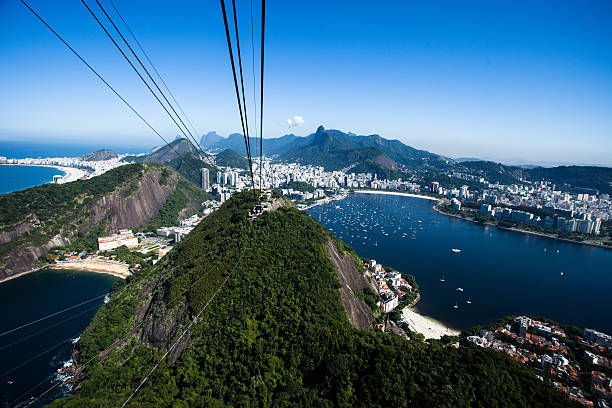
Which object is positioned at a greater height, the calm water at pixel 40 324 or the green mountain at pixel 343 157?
the green mountain at pixel 343 157

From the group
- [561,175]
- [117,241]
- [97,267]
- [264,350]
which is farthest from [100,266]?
[561,175]

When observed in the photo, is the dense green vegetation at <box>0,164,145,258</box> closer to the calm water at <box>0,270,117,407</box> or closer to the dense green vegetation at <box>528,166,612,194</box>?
the calm water at <box>0,270,117,407</box>

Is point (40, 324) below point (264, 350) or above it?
below

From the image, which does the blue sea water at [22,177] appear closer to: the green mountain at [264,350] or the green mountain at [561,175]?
the green mountain at [264,350]

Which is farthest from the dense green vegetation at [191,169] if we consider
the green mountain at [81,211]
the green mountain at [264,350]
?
the green mountain at [264,350]

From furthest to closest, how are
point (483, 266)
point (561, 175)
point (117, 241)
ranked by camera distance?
1. point (561, 175)
2. point (117, 241)
3. point (483, 266)

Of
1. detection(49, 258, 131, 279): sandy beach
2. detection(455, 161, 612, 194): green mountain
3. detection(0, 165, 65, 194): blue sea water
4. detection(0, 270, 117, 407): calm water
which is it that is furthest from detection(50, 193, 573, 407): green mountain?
detection(455, 161, 612, 194): green mountain

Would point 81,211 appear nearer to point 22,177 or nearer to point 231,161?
point 22,177

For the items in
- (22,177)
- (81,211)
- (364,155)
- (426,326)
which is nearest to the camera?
(426,326)
